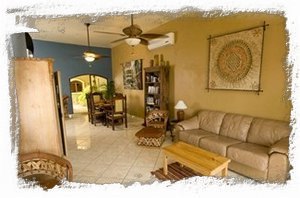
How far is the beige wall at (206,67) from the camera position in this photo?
103 inches

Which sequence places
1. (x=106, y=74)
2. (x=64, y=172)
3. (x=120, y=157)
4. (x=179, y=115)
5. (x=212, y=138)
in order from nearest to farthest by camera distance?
(x=64, y=172), (x=212, y=138), (x=120, y=157), (x=179, y=115), (x=106, y=74)

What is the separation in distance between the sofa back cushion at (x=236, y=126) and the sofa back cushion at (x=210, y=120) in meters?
0.10

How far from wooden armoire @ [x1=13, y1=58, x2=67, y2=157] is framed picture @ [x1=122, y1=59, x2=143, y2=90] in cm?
423

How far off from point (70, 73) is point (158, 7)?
7.72 metres

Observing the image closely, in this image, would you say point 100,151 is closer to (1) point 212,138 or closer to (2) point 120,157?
(2) point 120,157

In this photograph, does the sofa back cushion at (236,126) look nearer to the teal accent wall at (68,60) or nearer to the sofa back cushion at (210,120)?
the sofa back cushion at (210,120)

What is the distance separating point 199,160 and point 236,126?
121cm

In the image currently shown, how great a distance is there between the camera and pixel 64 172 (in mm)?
1298

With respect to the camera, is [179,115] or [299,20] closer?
[299,20]

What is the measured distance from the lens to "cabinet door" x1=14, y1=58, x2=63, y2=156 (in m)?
1.81

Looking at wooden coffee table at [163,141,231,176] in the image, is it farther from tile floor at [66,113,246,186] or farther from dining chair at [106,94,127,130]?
dining chair at [106,94,127,130]

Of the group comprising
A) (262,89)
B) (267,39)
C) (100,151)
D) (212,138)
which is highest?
(267,39)

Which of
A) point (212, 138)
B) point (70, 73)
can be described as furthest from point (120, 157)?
point (70, 73)

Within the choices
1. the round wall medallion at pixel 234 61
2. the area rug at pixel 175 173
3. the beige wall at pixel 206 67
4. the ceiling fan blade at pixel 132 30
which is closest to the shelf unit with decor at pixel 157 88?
the beige wall at pixel 206 67
